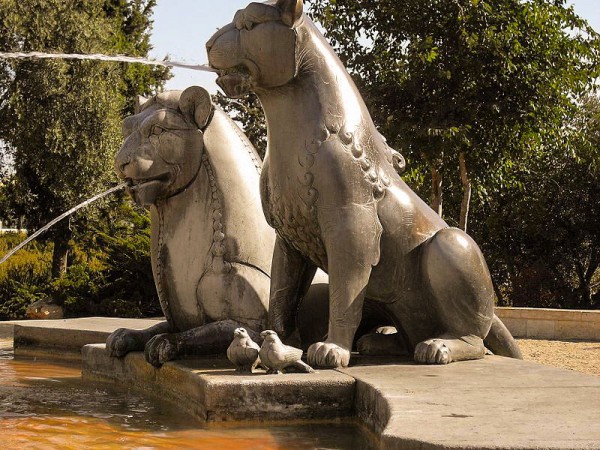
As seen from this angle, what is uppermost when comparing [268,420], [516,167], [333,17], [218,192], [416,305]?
[333,17]

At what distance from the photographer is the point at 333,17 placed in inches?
584

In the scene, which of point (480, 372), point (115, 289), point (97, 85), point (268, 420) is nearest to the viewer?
point (268, 420)

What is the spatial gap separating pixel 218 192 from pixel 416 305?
48.5 inches

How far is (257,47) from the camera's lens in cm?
481

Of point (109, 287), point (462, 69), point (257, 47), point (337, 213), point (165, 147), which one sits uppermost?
point (462, 69)

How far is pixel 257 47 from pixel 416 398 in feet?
6.38

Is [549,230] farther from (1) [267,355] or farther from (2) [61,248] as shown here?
(1) [267,355]

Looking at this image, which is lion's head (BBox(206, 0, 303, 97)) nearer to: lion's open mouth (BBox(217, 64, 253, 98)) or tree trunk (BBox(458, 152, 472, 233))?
lion's open mouth (BBox(217, 64, 253, 98))

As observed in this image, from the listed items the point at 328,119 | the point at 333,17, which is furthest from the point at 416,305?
the point at 333,17

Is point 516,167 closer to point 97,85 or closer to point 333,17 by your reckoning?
point 333,17

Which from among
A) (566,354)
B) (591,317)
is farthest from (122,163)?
(591,317)

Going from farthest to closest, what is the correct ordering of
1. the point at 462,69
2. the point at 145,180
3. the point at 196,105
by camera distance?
1. the point at 462,69
2. the point at 196,105
3. the point at 145,180

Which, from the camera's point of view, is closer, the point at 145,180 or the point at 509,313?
the point at 145,180

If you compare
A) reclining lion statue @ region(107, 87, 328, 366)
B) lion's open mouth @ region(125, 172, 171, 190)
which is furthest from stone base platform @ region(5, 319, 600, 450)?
lion's open mouth @ region(125, 172, 171, 190)
